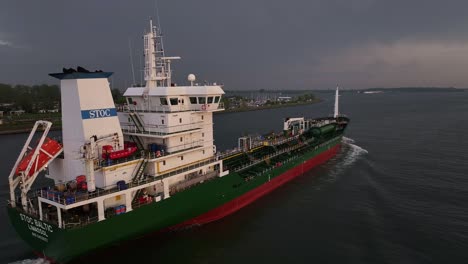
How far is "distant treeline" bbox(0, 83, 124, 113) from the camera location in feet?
235

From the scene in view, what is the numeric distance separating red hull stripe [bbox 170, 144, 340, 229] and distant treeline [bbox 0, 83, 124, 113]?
43.1 meters

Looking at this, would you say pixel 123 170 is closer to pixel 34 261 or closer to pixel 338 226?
pixel 34 261

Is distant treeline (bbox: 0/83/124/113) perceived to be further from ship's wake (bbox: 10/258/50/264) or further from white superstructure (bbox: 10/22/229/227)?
ship's wake (bbox: 10/258/50/264)

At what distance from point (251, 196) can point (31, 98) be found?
273 ft

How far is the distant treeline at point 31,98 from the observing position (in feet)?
235

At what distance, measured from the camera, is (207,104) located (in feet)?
56.7

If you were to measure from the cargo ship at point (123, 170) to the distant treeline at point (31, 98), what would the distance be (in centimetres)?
4585

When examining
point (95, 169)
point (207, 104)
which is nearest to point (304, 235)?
point (207, 104)

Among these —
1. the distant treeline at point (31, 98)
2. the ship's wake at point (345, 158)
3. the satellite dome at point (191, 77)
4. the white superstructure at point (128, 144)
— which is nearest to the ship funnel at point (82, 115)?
the white superstructure at point (128, 144)

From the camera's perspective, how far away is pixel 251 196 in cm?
2028

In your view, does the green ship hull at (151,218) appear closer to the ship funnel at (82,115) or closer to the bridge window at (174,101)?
the ship funnel at (82,115)

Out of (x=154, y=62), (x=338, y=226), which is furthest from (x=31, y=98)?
(x=338, y=226)

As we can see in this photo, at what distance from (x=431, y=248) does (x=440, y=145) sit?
25698 mm

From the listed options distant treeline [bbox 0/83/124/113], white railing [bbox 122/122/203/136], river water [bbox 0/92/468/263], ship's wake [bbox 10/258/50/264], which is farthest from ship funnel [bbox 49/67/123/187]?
distant treeline [bbox 0/83/124/113]
